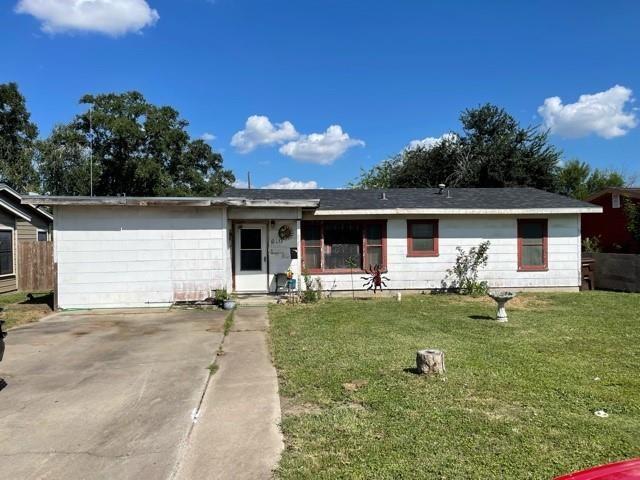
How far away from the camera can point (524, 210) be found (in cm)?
1438

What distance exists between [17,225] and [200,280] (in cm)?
899

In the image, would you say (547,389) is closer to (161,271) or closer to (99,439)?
(99,439)

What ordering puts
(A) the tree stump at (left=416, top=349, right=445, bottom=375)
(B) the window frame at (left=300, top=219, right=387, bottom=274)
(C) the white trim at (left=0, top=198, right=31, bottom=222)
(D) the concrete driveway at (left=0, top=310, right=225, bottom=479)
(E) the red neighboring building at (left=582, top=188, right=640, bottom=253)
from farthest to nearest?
(E) the red neighboring building at (left=582, top=188, right=640, bottom=253), (C) the white trim at (left=0, top=198, right=31, bottom=222), (B) the window frame at (left=300, top=219, right=387, bottom=274), (A) the tree stump at (left=416, top=349, right=445, bottom=375), (D) the concrete driveway at (left=0, top=310, right=225, bottom=479)

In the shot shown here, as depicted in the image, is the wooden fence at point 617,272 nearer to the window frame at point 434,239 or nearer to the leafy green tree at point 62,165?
the window frame at point 434,239

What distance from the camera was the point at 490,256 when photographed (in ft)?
48.3

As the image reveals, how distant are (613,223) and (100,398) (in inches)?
785

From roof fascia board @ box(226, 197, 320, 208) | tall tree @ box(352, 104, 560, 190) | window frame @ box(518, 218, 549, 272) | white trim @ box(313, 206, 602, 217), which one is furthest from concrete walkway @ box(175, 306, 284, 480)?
tall tree @ box(352, 104, 560, 190)

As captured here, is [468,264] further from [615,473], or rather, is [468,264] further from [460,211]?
[615,473]

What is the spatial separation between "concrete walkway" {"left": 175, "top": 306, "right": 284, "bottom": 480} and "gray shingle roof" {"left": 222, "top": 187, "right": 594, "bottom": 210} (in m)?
8.21

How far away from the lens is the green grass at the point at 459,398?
3.61m

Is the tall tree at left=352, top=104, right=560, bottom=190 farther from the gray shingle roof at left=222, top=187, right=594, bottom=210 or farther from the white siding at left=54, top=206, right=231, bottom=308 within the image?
the white siding at left=54, top=206, right=231, bottom=308

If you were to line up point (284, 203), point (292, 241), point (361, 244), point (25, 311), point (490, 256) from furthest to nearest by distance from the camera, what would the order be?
point (490, 256) < point (361, 244) < point (292, 241) < point (284, 203) < point (25, 311)

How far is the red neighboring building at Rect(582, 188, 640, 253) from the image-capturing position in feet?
60.7

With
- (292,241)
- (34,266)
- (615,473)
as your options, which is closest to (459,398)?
(615,473)
